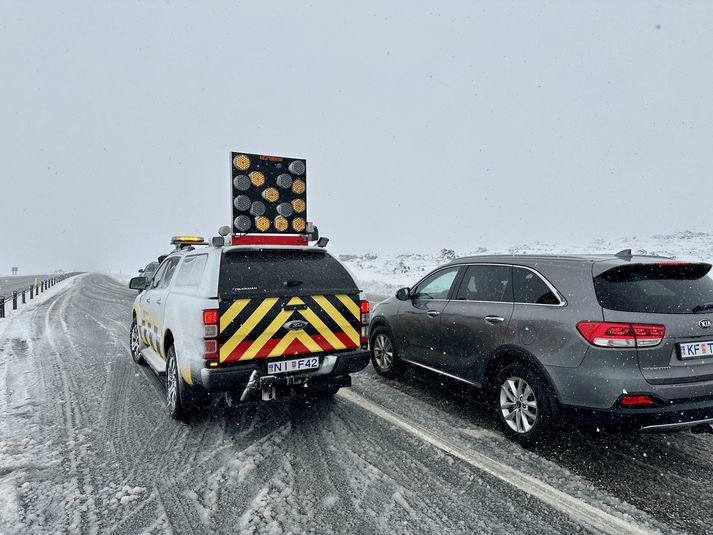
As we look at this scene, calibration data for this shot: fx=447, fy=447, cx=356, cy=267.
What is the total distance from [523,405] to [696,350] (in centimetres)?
139

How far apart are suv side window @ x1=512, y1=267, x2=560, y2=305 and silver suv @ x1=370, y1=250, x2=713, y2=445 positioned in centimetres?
1

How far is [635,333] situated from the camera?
3371 millimetres

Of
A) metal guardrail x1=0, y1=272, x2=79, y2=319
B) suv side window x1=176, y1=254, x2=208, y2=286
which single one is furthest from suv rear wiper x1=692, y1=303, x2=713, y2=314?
metal guardrail x1=0, y1=272, x2=79, y2=319

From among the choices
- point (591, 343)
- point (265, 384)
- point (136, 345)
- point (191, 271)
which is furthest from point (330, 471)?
point (136, 345)

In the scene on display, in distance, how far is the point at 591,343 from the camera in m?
3.45

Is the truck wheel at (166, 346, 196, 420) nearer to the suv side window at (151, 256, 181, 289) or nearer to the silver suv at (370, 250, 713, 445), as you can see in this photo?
the suv side window at (151, 256, 181, 289)

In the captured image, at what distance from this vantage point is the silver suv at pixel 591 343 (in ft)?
Answer: 11.0

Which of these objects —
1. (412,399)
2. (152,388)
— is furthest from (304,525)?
(152,388)

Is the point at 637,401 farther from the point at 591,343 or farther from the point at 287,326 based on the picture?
the point at 287,326

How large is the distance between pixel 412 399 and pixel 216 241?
9.45ft

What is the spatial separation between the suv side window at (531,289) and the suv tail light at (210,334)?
2.79m

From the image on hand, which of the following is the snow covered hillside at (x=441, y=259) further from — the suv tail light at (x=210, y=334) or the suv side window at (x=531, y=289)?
the suv tail light at (x=210, y=334)

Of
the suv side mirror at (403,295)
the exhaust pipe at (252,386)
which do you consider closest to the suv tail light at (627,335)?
the suv side mirror at (403,295)

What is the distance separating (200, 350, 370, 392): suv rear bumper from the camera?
12.9ft
